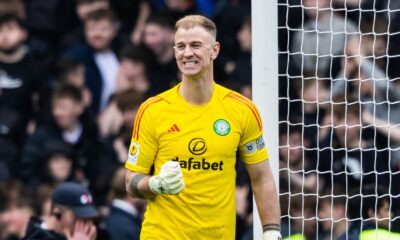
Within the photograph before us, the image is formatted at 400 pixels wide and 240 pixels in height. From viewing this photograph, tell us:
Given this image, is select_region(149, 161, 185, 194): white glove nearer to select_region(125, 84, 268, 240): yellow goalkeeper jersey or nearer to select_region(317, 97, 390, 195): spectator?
select_region(125, 84, 268, 240): yellow goalkeeper jersey

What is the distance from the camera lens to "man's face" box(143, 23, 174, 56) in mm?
12922

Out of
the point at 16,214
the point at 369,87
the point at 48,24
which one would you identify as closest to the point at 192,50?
the point at 369,87

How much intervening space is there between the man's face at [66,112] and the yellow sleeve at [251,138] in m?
4.94

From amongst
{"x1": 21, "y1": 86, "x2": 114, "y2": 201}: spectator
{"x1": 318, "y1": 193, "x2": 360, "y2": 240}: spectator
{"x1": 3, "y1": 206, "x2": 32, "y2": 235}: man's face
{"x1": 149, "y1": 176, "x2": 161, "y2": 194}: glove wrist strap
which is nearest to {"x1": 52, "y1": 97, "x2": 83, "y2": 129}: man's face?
{"x1": 21, "y1": 86, "x2": 114, "y2": 201}: spectator

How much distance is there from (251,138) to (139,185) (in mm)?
755

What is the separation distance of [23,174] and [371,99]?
11.8 feet

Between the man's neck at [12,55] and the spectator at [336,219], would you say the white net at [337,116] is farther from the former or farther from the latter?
the man's neck at [12,55]

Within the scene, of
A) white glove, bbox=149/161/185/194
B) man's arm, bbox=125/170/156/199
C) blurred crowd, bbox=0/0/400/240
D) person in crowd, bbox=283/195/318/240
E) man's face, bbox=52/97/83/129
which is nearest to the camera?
white glove, bbox=149/161/185/194

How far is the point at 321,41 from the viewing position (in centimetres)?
1124

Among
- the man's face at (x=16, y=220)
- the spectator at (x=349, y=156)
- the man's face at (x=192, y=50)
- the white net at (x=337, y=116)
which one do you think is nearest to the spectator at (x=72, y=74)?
the man's face at (x=16, y=220)

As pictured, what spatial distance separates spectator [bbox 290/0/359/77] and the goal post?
5.80 ft

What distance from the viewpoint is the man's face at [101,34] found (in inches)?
512

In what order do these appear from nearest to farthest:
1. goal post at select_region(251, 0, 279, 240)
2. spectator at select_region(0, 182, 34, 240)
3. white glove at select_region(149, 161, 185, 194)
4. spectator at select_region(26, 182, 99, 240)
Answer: white glove at select_region(149, 161, 185, 194) < goal post at select_region(251, 0, 279, 240) < spectator at select_region(26, 182, 99, 240) < spectator at select_region(0, 182, 34, 240)

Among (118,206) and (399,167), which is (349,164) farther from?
(118,206)
